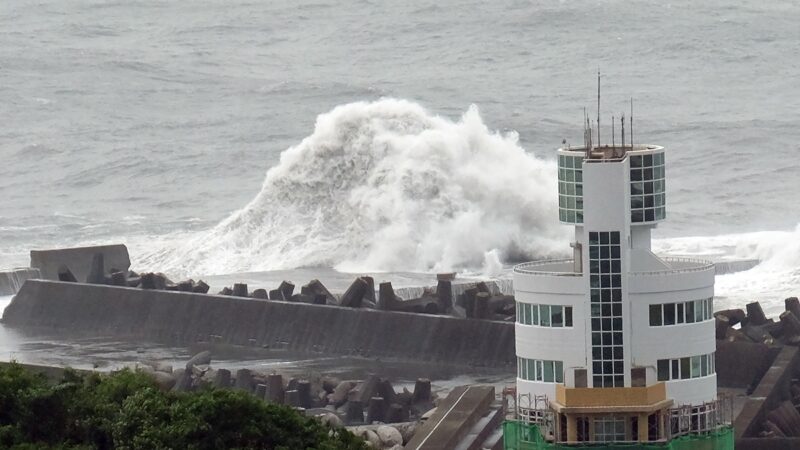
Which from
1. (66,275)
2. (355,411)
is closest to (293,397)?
(355,411)

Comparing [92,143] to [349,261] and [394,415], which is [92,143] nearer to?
[349,261]

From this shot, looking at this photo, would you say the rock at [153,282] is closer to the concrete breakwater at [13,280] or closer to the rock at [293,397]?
the concrete breakwater at [13,280]

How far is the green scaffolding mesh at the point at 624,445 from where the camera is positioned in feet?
61.4

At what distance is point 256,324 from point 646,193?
59.1 ft

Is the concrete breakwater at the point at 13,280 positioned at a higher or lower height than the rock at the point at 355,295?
lower

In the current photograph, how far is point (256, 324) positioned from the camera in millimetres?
36469

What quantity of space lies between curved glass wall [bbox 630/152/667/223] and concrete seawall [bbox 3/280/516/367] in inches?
529

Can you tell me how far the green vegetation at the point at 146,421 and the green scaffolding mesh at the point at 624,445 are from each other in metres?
1.29

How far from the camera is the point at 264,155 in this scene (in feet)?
227

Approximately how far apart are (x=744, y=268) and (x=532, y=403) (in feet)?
85.2

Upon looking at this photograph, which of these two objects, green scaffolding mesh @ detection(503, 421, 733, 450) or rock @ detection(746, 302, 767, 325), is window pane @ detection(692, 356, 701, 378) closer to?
green scaffolding mesh @ detection(503, 421, 733, 450)

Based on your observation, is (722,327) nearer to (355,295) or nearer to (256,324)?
(355,295)

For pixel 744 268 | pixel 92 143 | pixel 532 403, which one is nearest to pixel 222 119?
pixel 92 143

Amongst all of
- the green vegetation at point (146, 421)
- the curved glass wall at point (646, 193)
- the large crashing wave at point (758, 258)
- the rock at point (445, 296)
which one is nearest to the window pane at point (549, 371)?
the curved glass wall at point (646, 193)
